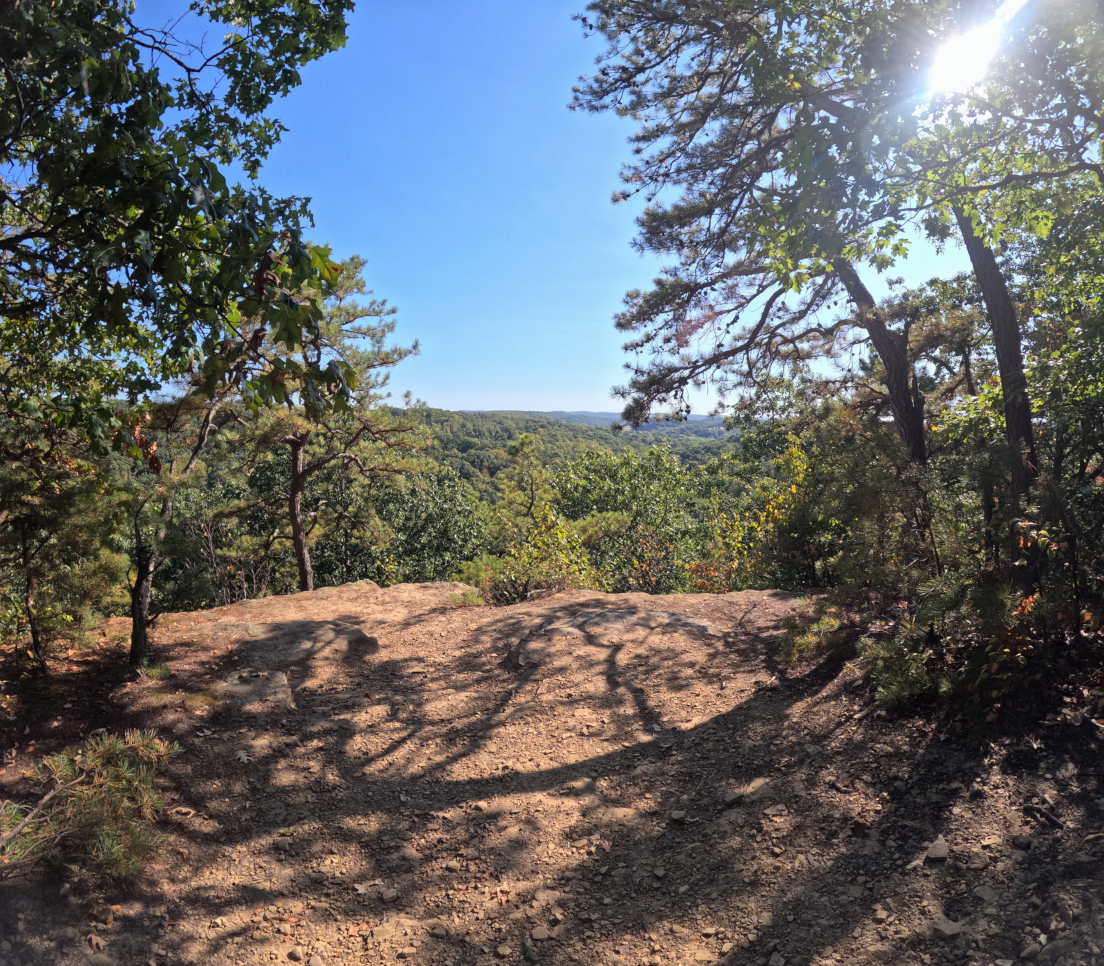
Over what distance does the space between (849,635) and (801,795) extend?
1800 millimetres

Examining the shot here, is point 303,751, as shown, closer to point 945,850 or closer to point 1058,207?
point 945,850

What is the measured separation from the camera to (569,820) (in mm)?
3291

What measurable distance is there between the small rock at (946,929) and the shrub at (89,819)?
3241 millimetres

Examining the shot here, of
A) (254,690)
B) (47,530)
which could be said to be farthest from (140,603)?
(254,690)

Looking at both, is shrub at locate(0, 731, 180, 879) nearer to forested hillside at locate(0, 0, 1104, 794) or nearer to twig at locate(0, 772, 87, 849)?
twig at locate(0, 772, 87, 849)

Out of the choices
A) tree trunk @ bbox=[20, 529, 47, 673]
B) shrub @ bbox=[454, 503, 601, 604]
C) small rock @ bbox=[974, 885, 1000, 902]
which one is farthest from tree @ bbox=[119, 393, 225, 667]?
small rock @ bbox=[974, 885, 1000, 902]

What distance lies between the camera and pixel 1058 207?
441cm

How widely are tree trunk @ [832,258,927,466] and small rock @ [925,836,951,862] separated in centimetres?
355

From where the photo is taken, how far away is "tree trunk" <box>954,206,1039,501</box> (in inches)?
143

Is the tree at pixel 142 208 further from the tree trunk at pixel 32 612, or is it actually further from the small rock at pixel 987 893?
the small rock at pixel 987 893

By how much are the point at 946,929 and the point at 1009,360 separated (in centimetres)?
356

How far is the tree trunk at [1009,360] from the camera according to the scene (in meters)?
3.63

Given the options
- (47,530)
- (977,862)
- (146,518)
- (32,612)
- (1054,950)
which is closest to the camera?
(1054,950)

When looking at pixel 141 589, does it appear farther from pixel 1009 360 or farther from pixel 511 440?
pixel 511 440
